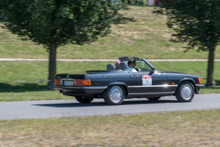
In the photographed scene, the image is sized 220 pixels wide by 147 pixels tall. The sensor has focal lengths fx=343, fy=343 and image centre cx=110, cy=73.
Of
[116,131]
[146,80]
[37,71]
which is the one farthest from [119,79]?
[37,71]

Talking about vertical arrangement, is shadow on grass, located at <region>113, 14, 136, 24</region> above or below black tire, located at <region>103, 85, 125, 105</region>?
above

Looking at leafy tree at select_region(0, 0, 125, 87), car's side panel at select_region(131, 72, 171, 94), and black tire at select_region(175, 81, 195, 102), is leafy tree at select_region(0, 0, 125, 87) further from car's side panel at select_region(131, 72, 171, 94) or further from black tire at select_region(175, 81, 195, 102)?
black tire at select_region(175, 81, 195, 102)

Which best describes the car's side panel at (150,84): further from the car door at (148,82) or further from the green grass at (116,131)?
the green grass at (116,131)

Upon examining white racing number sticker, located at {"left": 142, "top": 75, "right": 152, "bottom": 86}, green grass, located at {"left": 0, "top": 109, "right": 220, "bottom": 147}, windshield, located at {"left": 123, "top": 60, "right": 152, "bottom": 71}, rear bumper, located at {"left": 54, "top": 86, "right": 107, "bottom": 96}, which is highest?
windshield, located at {"left": 123, "top": 60, "right": 152, "bottom": 71}

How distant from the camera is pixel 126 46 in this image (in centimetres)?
3206

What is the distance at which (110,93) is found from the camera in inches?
385

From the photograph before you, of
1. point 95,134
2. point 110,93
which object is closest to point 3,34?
point 110,93

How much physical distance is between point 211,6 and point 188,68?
358 inches

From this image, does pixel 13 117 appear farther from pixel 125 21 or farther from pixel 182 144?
pixel 125 21

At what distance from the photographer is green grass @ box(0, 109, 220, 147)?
5.23 metres

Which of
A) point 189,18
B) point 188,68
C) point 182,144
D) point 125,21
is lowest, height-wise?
point 182,144

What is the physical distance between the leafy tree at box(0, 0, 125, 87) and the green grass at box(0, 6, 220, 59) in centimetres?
918

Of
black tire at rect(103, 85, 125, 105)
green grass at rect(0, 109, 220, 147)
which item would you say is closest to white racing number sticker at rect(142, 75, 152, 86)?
black tire at rect(103, 85, 125, 105)

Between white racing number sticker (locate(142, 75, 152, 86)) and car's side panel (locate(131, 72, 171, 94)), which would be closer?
car's side panel (locate(131, 72, 171, 94))
